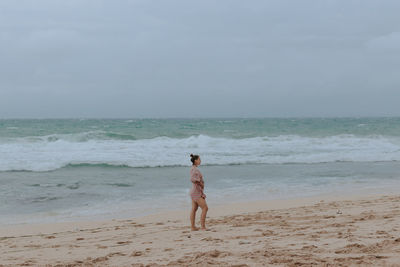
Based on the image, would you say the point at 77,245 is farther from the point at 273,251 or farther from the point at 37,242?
the point at 273,251

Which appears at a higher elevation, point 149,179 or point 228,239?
point 228,239

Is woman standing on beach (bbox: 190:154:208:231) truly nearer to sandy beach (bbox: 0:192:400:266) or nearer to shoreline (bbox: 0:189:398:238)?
sandy beach (bbox: 0:192:400:266)

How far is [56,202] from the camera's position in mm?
10531

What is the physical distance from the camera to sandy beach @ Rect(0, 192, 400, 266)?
4.82m

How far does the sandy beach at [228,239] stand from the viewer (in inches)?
190

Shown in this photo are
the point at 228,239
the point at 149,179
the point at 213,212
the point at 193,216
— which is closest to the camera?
the point at 228,239

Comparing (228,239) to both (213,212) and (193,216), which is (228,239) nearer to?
(193,216)

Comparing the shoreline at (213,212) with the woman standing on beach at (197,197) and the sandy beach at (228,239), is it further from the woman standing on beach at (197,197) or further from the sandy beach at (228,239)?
the woman standing on beach at (197,197)

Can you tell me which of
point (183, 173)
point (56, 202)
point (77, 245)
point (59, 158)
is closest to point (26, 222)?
point (56, 202)

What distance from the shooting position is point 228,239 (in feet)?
19.6

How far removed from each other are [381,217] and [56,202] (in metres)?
7.26

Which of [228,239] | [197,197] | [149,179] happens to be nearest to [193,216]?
[197,197]

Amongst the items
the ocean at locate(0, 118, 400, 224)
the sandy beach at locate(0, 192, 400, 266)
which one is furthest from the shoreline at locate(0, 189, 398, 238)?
the ocean at locate(0, 118, 400, 224)

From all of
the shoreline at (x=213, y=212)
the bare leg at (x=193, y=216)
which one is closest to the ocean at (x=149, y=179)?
the shoreline at (x=213, y=212)
